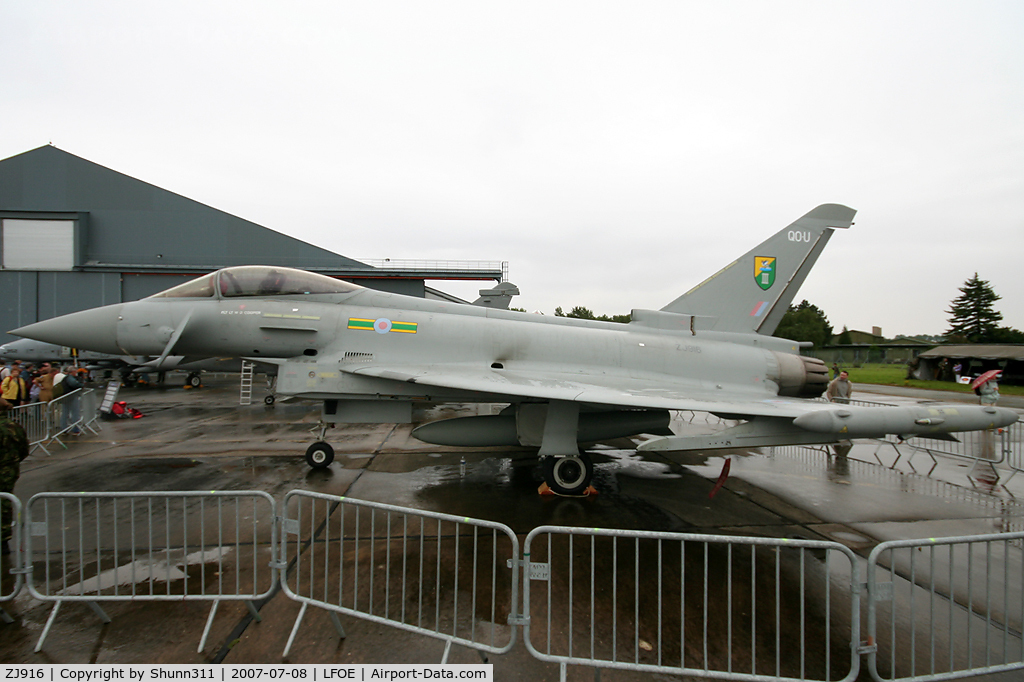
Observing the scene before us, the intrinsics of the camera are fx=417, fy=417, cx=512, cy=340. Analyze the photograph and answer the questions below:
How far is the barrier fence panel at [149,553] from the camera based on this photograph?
272cm

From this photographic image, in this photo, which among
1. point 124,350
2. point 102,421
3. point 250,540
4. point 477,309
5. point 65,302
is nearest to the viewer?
point 250,540

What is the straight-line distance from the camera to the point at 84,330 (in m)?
5.68

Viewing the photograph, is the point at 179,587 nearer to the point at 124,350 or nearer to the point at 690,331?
the point at 124,350

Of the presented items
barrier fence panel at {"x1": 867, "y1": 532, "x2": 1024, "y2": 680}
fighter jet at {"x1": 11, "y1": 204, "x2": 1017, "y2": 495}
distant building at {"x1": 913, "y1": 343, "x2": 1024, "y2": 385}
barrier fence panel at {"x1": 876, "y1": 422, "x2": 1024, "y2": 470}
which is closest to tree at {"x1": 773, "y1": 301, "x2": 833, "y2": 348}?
distant building at {"x1": 913, "y1": 343, "x2": 1024, "y2": 385}

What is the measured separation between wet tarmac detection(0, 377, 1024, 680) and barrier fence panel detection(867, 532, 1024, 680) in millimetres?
240

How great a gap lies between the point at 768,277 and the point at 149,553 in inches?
323

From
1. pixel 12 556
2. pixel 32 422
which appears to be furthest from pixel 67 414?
pixel 12 556

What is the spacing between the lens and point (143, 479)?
593 cm

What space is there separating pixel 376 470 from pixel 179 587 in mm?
3306

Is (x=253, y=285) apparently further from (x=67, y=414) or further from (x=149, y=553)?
(x=67, y=414)

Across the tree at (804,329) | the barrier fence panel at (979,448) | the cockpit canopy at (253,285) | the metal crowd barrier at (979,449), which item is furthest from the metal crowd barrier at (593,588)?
the tree at (804,329)

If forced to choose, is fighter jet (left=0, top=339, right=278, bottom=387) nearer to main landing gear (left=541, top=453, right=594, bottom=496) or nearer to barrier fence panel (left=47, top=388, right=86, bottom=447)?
barrier fence panel (left=47, top=388, right=86, bottom=447)

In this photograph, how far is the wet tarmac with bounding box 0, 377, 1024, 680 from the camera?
102 inches

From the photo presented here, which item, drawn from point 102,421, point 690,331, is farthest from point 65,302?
point 690,331
